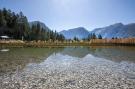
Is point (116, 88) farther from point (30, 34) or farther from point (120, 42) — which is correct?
point (30, 34)

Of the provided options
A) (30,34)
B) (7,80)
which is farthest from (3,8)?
(7,80)

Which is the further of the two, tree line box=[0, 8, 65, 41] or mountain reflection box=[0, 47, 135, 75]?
tree line box=[0, 8, 65, 41]

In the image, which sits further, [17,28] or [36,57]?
[17,28]

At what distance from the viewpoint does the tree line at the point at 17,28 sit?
124 meters

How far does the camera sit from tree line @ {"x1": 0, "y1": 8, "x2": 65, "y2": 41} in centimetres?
12362

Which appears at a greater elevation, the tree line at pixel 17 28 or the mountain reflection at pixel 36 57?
the tree line at pixel 17 28

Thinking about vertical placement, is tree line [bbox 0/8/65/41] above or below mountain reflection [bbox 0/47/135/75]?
above

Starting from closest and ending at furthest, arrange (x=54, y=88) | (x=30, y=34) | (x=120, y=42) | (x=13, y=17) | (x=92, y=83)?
1. (x=54, y=88)
2. (x=92, y=83)
3. (x=120, y=42)
4. (x=30, y=34)
5. (x=13, y=17)

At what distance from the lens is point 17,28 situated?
12662 cm

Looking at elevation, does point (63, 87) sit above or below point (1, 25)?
below

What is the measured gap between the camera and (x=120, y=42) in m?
93.1

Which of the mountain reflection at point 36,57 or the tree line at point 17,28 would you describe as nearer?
the mountain reflection at point 36,57

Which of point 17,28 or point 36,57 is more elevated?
point 17,28

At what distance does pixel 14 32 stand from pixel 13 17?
13.0 meters
